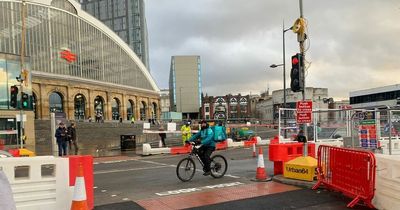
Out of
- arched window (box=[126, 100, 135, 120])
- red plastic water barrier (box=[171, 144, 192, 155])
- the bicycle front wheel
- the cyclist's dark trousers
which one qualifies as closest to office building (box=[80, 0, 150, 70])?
arched window (box=[126, 100, 135, 120])

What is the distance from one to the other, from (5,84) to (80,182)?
134ft

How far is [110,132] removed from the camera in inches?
1940

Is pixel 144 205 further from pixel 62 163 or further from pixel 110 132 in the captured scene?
pixel 110 132

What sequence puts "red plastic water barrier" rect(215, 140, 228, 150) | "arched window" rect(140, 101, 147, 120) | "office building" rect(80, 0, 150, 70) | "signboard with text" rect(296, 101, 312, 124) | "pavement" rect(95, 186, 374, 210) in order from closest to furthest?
1. "pavement" rect(95, 186, 374, 210)
2. "signboard with text" rect(296, 101, 312, 124)
3. "red plastic water barrier" rect(215, 140, 228, 150)
4. "arched window" rect(140, 101, 147, 120)
5. "office building" rect(80, 0, 150, 70)

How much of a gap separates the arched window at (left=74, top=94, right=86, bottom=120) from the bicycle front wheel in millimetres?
67068

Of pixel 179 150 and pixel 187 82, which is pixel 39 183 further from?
pixel 187 82

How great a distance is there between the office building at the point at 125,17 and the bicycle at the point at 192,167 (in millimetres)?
130890

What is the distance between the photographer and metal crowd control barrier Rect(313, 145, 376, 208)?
7086mm

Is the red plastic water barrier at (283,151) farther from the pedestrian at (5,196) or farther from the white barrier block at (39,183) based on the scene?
the pedestrian at (5,196)

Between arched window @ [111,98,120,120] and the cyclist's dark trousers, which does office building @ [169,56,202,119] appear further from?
the cyclist's dark trousers

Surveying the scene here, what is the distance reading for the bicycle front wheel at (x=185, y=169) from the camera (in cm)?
1081

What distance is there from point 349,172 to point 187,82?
12616cm

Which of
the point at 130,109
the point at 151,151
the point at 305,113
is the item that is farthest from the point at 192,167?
the point at 130,109

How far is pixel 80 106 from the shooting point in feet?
248
